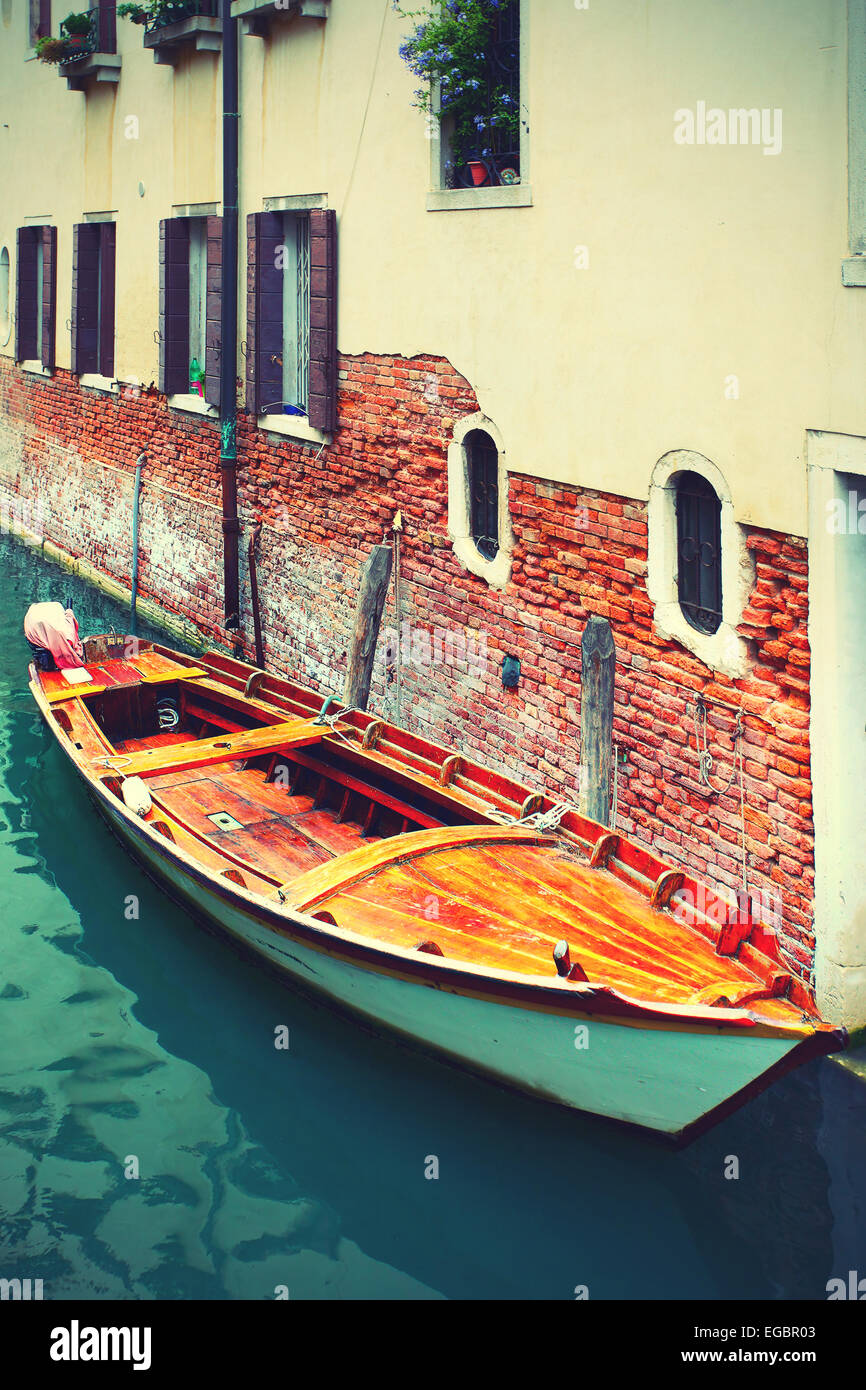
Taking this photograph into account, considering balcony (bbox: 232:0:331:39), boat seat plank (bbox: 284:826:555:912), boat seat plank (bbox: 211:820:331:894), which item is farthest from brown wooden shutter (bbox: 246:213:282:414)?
boat seat plank (bbox: 284:826:555:912)

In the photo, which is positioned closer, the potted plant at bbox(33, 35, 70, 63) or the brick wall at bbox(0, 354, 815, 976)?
the brick wall at bbox(0, 354, 815, 976)

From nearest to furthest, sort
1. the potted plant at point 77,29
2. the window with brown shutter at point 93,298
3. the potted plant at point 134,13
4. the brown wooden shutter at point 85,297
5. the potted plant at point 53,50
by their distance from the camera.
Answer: the potted plant at point 134,13 → the potted plant at point 77,29 → the potted plant at point 53,50 → the window with brown shutter at point 93,298 → the brown wooden shutter at point 85,297

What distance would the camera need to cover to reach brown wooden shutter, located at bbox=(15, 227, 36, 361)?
13.0 metres

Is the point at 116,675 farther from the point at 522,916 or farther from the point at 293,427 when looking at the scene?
the point at 522,916

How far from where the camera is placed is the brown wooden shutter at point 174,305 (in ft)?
31.8

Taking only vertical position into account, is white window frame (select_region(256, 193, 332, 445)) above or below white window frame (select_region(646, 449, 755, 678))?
above

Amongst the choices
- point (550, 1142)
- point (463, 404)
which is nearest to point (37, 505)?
point (463, 404)

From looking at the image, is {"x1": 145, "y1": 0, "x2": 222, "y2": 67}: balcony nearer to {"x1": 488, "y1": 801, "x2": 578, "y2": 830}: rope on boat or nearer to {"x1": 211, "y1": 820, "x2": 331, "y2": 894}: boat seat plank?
{"x1": 211, "y1": 820, "x2": 331, "y2": 894}: boat seat plank

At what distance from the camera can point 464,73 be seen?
624 centimetres

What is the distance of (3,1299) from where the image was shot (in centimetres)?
375

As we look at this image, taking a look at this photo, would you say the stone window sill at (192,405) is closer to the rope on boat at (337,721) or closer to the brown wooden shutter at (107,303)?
the brown wooden shutter at (107,303)

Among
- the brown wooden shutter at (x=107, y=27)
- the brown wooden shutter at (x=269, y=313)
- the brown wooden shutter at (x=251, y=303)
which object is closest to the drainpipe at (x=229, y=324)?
the brown wooden shutter at (x=251, y=303)

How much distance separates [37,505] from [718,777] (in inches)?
393

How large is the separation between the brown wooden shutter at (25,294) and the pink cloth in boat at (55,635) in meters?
6.33
